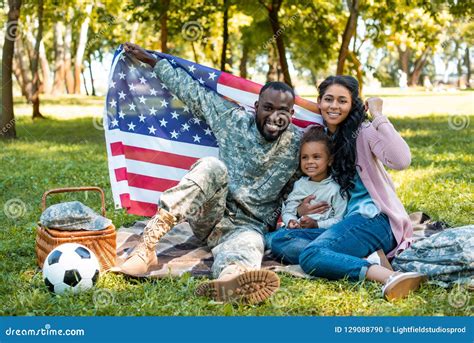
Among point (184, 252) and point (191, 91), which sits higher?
point (191, 91)

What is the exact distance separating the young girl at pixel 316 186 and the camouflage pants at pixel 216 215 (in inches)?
12.5

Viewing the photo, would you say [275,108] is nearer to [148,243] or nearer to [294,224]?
[294,224]

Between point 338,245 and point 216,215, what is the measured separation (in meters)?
0.92

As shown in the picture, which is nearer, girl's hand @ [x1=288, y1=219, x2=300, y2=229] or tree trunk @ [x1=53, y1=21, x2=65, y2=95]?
girl's hand @ [x1=288, y1=219, x2=300, y2=229]

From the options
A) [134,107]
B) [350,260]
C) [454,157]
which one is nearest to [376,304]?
[350,260]

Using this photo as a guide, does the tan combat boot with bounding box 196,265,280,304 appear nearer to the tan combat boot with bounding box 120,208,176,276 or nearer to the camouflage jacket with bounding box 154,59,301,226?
the tan combat boot with bounding box 120,208,176,276

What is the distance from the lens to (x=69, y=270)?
3.89m

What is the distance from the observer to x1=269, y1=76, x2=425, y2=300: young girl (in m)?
4.29

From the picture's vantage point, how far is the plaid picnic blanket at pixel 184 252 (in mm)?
4426

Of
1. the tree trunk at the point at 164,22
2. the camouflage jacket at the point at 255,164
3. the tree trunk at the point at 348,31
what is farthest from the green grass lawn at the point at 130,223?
the tree trunk at the point at 164,22

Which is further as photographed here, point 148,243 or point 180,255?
point 180,255

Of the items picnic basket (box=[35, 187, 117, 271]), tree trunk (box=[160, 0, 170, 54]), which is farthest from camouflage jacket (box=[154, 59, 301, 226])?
tree trunk (box=[160, 0, 170, 54])

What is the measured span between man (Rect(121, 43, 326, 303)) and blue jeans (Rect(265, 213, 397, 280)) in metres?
0.24

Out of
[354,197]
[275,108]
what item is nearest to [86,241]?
[275,108]
